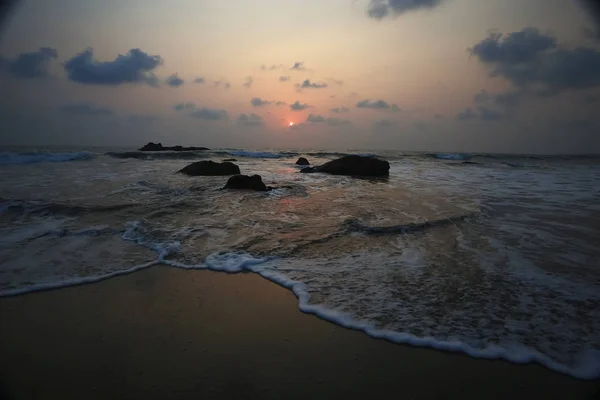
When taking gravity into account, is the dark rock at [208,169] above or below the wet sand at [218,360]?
above

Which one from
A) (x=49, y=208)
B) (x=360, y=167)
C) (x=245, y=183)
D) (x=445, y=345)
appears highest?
(x=360, y=167)

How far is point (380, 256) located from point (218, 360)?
2.67 metres

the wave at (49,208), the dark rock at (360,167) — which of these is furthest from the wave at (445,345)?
the dark rock at (360,167)

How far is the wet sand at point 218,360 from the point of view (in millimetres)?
1854

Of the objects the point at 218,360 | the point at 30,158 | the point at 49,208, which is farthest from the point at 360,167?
the point at 30,158

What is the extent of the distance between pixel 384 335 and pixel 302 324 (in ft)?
2.09

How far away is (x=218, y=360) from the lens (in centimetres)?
211

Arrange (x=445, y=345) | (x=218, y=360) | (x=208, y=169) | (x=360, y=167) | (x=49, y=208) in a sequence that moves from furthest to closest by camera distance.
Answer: (x=360, y=167) < (x=208, y=169) < (x=49, y=208) < (x=445, y=345) < (x=218, y=360)

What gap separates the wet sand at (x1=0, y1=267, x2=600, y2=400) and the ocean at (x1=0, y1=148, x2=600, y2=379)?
0.22m

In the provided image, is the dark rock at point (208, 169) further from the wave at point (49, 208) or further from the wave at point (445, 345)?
the wave at point (445, 345)

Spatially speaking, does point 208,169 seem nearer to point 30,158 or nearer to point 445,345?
point 445,345

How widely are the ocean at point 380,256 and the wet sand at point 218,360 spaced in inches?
8.7

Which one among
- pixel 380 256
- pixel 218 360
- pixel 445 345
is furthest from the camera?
pixel 380 256

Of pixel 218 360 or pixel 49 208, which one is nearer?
pixel 218 360
